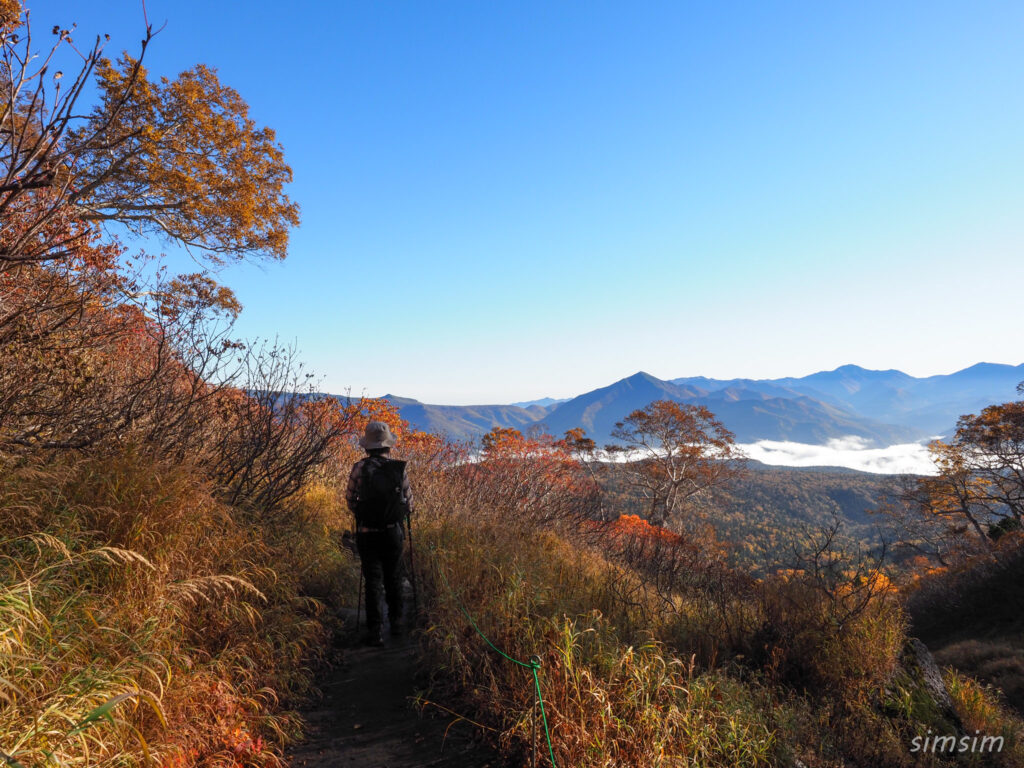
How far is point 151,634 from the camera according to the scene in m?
2.74

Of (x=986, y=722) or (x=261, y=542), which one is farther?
(x=986, y=722)

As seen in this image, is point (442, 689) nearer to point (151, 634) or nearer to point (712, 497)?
→ point (151, 634)

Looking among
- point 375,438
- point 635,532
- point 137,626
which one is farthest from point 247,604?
point 635,532

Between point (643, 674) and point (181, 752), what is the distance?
274cm

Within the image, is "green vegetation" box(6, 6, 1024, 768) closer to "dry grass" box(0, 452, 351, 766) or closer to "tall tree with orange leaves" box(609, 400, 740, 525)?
"dry grass" box(0, 452, 351, 766)

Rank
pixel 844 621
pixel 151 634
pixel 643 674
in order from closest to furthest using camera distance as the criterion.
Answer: pixel 151 634, pixel 643 674, pixel 844 621

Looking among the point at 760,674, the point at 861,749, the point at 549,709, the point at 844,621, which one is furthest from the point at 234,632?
the point at 844,621

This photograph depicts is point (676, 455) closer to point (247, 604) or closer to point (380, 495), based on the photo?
point (380, 495)

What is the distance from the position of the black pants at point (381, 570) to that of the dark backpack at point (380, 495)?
0.49 feet

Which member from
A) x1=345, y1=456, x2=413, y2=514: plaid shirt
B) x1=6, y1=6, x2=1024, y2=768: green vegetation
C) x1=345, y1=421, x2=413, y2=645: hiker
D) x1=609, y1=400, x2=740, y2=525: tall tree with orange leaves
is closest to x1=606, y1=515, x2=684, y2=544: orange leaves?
x1=6, y1=6, x2=1024, y2=768: green vegetation

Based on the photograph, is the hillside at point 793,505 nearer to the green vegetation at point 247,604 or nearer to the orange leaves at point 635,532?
the orange leaves at point 635,532

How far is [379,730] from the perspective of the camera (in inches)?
133

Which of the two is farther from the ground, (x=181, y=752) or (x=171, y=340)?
(x=171, y=340)

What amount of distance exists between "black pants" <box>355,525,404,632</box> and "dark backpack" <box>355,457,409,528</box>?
→ 0.15 m
